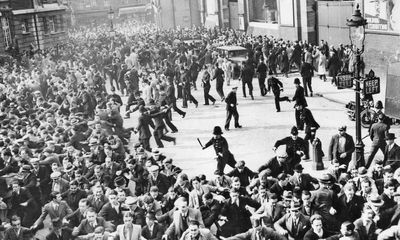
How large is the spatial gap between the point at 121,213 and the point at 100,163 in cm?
355

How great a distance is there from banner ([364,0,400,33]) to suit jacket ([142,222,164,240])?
770 inches

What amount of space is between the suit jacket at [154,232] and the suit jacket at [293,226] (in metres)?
1.77

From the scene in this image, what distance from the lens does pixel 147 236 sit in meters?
8.94

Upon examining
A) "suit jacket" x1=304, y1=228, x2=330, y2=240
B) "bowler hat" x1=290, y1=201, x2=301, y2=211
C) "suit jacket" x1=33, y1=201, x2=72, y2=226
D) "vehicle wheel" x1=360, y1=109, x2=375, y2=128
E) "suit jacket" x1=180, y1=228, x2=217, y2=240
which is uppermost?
"bowler hat" x1=290, y1=201, x2=301, y2=211

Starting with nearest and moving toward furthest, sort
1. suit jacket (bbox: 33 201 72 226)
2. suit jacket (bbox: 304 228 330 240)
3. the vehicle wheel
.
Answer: suit jacket (bbox: 304 228 330 240) < suit jacket (bbox: 33 201 72 226) < the vehicle wheel

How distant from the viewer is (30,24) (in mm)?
51031

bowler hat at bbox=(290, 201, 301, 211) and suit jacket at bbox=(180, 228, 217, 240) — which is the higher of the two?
bowler hat at bbox=(290, 201, 301, 211)

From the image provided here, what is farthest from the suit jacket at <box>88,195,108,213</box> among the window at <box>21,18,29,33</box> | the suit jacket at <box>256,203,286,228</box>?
the window at <box>21,18,29,33</box>

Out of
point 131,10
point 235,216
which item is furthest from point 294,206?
point 131,10

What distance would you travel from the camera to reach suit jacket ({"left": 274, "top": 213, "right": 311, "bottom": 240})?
849cm

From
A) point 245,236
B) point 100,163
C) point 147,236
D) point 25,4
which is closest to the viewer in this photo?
point 245,236

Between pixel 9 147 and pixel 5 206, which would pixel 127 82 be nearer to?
pixel 9 147

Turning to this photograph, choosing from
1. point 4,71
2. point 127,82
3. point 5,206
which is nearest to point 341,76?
point 5,206

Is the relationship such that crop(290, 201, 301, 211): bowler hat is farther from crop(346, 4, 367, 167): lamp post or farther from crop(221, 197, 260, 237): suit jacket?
crop(346, 4, 367, 167): lamp post
